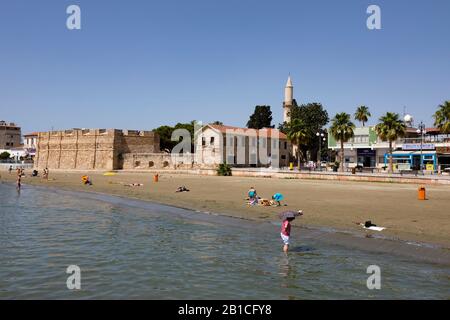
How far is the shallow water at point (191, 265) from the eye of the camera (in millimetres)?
9430

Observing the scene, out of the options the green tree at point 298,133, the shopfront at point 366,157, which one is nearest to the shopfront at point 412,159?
the shopfront at point 366,157

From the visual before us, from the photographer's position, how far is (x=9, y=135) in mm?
143250

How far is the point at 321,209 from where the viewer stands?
21.4 m

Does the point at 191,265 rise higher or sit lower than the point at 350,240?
lower

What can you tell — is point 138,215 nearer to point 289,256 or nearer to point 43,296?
point 289,256

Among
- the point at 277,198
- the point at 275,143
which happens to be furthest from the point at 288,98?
the point at 277,198

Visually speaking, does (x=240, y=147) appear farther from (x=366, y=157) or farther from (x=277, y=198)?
(x=277, y=198)

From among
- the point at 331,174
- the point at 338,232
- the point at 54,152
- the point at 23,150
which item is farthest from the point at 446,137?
the point at 23,150

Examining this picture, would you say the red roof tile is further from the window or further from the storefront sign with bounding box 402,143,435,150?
the storefront sign with bounding box 402,143,435,150

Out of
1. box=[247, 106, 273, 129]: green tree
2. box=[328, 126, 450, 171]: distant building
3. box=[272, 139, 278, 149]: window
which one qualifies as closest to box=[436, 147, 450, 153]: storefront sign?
box=[328, 126, 450, 171]: distant building

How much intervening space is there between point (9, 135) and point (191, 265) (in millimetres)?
151071

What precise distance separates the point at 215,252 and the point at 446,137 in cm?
4801

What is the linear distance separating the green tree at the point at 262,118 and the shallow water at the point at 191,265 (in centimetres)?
8027
